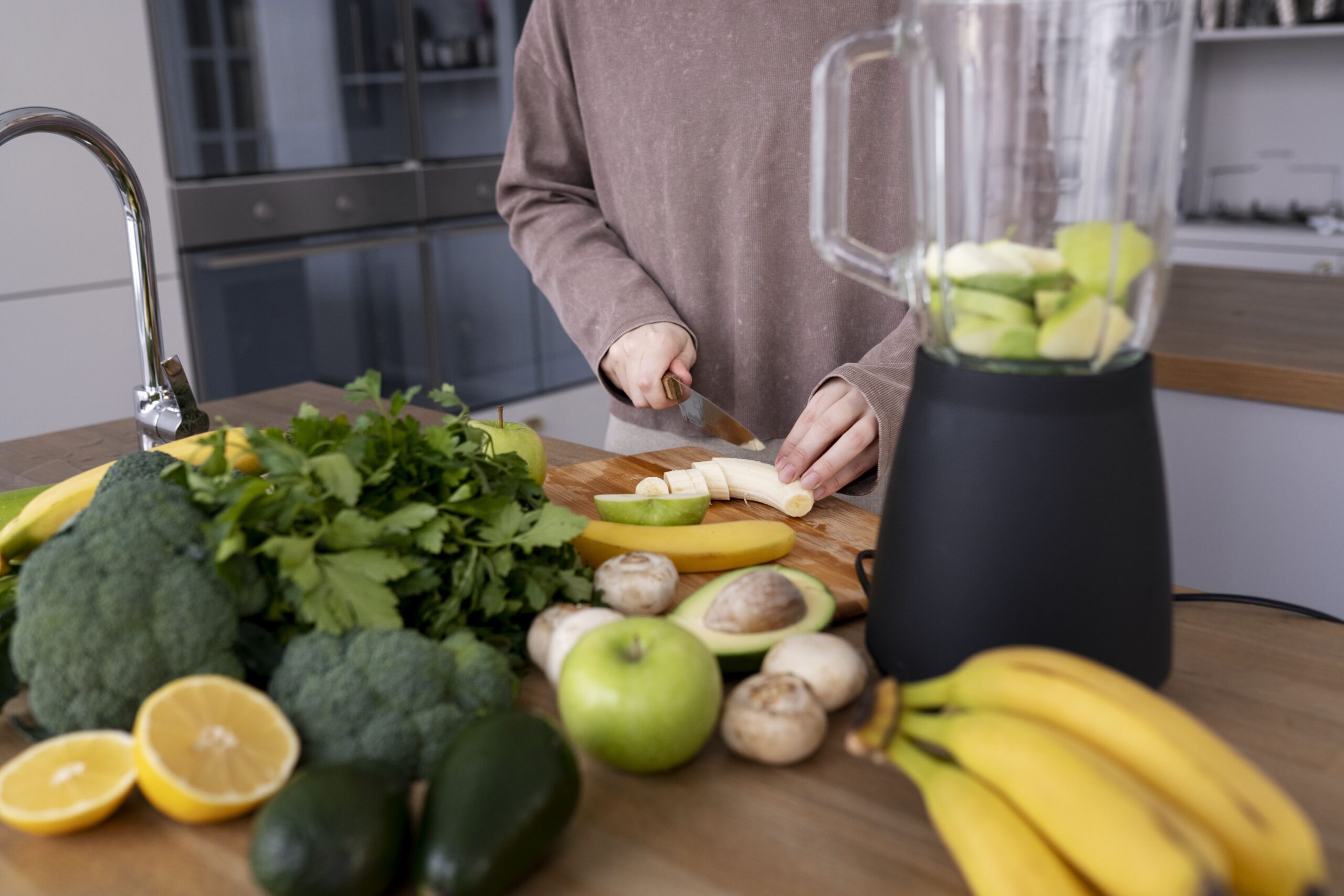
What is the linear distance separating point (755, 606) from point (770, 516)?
34 cm

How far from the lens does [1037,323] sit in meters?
0.62

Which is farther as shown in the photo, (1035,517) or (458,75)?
(458,75)

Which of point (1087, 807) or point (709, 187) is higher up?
point (709, 187)

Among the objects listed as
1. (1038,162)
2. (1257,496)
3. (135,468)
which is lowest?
(1257,496)

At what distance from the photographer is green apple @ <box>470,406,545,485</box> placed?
1064 mm

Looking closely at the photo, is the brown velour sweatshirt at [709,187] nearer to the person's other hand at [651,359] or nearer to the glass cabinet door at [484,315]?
the person's other hand at [651,359]

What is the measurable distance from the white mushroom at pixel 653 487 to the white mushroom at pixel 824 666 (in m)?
0.37

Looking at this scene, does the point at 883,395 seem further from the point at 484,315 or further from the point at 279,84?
the point at 484,315

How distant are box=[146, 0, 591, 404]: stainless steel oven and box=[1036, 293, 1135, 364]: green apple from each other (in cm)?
219

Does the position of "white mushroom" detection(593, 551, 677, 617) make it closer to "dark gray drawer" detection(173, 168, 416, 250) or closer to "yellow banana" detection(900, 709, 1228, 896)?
"yellow banana" detection(900, 709, 1228, 896)

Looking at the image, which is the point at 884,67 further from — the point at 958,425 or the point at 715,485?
the point at 958,425

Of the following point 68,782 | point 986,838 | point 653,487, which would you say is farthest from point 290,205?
point 986,838

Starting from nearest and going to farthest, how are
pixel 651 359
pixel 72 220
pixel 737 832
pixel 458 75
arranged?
pixel 737 832 < pixel 651 359 < pixel 72 220 < pixel 458 75

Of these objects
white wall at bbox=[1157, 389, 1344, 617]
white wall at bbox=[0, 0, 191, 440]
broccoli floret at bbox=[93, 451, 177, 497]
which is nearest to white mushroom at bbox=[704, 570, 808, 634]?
broccoli floret at bbox=[93, 451, 177, 497]
